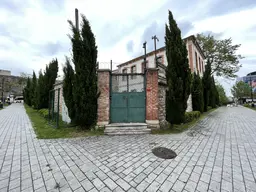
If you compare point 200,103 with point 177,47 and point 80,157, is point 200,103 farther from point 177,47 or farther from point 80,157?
point 80,157

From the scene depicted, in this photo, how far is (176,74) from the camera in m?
5.52

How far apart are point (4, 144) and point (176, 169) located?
5.51 metres

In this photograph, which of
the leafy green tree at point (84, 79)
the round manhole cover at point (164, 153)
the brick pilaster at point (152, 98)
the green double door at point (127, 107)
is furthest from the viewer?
the green double door at point (127, 107)

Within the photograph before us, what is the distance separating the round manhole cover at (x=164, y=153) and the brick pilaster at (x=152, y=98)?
78.8 inches

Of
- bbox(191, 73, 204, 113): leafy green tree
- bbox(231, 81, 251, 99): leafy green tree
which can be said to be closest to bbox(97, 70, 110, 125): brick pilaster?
bbox(191, 73, 204, 113): leafy green tree

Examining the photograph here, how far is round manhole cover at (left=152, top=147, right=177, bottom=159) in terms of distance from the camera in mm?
2988

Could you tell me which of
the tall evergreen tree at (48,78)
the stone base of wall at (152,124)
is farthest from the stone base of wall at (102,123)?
the tall evergreen tree at (48,78)

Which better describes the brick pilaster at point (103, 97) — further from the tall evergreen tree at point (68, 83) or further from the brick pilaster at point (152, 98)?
the brick pilaster at point (152, 98)

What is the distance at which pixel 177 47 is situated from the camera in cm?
552

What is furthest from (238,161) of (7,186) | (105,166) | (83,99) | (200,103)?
(200,103)

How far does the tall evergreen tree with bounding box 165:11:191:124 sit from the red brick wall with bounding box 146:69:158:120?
27.9 inches

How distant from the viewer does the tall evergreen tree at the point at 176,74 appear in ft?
18.0

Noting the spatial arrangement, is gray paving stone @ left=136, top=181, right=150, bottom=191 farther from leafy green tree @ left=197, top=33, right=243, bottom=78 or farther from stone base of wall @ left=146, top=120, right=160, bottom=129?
leafy green tree @ left=197, top=33, right=243, bottom=78

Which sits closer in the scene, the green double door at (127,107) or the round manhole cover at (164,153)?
the round manhole cover at (164,153)
